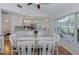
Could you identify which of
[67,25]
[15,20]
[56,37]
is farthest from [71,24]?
[15,20]

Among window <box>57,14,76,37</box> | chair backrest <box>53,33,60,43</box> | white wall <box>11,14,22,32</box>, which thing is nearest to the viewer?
white wall <box>11,14,22,32</box>

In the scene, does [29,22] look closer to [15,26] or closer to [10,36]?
[15,26]

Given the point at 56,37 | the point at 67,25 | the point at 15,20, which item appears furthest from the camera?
the point at 67,25

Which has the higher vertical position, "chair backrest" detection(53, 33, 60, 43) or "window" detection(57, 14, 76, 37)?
"window" detection(57, 14, 76, 37)

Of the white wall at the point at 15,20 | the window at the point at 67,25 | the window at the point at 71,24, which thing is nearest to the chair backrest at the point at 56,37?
the window at the point at 67,25

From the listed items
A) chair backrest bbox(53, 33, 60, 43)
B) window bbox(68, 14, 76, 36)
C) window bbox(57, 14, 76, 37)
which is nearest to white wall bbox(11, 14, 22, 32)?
chair backrest bbox(53, 33, 60, 43)

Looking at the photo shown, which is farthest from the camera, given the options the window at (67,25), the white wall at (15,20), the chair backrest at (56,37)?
the window at (67,25)

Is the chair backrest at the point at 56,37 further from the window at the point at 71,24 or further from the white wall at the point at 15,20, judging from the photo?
the white wall at the point at 15,20

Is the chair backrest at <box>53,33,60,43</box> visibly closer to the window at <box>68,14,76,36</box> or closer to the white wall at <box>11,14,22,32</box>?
the window at <box>68,14,76,36</box>

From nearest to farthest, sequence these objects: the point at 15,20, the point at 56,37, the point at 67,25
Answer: the point at 15,20, the point at 56,37, the point at 67,25

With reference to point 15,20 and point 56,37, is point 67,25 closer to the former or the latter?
point 56,37

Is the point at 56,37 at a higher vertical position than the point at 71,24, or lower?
lower

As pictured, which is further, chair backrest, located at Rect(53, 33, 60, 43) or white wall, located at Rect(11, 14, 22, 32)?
chair backrest, located at Rect(53, 33, 60, 43)
